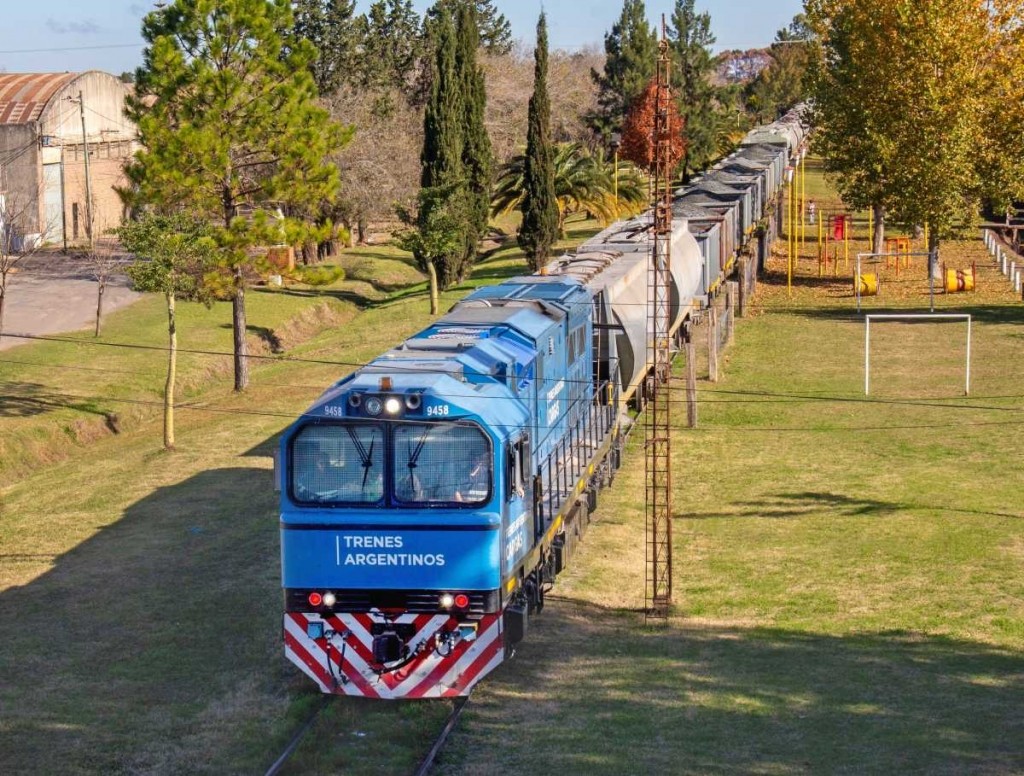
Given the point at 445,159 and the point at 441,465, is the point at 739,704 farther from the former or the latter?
the point at 445,159

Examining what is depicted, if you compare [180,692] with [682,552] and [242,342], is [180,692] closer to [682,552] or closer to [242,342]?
[682,552]

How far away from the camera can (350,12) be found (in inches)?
2768

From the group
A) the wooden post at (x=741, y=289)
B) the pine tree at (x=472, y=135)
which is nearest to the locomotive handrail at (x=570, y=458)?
the wooden post at (x=741, y=289)

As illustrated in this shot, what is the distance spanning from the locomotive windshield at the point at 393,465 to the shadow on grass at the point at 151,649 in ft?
9.35

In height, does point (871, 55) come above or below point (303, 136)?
above

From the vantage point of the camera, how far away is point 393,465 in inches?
560

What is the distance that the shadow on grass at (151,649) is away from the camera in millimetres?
14219

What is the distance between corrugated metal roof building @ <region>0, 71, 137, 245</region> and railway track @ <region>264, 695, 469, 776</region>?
48314 millimetres

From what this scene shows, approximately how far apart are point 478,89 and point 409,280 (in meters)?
13.6

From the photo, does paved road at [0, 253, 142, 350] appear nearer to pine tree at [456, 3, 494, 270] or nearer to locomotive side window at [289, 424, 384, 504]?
pine tree at [456, 3, 494, 270]

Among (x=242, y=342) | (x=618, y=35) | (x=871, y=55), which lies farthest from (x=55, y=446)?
(x=618, y=35)

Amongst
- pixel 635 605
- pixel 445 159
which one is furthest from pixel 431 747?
pixel 445 159

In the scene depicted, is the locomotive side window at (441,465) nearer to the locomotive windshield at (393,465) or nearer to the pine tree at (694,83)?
the locomotive windshield at (393,465)

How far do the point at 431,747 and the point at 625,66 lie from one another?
78005mm
